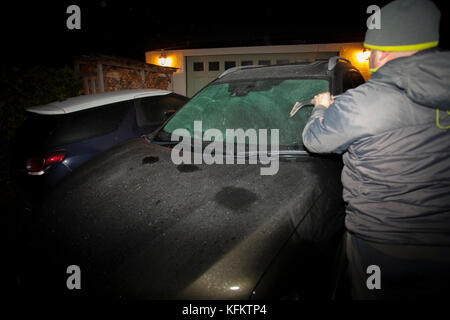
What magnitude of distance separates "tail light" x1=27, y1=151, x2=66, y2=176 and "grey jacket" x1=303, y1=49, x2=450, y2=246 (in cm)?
280

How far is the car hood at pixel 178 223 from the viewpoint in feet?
3.36

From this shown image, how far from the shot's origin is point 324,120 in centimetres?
119

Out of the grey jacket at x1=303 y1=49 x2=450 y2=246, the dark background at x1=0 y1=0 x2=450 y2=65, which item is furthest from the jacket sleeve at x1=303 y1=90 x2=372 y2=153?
the dark background at x1=0 y1=0 x2=450 y2=65

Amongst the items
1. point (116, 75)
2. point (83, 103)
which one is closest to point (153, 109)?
point (83, 103)

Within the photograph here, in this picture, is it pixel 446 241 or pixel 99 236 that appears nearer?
pixel 446 241

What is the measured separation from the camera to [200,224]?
1255mm

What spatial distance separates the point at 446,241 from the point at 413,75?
76cm

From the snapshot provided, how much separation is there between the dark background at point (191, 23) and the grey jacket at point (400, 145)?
31.9 ft

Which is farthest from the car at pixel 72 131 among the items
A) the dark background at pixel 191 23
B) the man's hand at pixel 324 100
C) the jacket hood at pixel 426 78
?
the dark background at pixel 191 23

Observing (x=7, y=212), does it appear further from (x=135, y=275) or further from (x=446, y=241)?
(x=446, y=241)

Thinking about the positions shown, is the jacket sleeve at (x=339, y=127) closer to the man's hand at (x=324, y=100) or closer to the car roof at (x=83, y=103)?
the man's hand at (x=324, y=100)

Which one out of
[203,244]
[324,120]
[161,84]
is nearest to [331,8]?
[161,84]

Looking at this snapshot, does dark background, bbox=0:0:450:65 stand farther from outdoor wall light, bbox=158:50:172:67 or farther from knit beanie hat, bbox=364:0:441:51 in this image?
knit beanie hat, bbox=364:0:441:51

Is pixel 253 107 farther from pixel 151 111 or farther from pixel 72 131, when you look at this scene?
pixel 72 131
